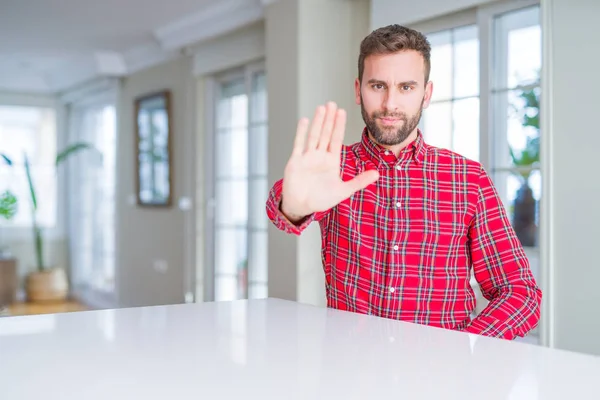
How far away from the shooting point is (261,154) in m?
5.00

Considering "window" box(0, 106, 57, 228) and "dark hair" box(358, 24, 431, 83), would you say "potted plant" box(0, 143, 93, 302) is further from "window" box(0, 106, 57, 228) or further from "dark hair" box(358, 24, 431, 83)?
"dark hair" box(358, 24, 431, 83)

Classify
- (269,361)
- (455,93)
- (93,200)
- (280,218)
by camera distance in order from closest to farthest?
(269,361), (280,218), (455,93), (93,200)

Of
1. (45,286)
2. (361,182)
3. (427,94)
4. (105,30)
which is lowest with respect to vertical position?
(45,286)

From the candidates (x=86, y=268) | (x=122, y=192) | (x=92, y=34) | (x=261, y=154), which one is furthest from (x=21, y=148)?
(x=261, y=154)

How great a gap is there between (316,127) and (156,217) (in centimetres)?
524

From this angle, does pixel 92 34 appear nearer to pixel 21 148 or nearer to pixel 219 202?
pixel 219 202

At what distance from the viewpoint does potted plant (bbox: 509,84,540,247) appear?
10.0 ft

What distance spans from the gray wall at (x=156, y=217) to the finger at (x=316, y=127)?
14.9 feet

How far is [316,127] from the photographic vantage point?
1245 millimetres

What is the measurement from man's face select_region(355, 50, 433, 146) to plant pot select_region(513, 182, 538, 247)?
5.85 feet

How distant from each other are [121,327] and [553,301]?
2.08 m

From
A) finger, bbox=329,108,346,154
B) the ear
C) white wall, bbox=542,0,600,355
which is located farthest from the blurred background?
finger, bbox=329,108,346,154

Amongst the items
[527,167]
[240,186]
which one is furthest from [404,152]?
[240,186]

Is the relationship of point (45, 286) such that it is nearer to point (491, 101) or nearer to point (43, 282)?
point (43, 282)
